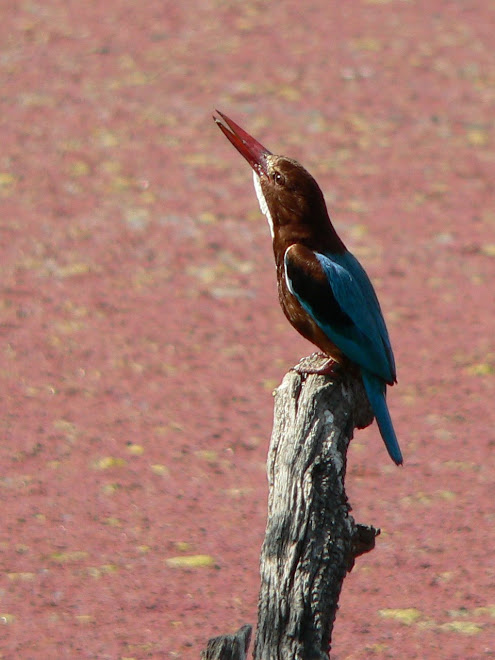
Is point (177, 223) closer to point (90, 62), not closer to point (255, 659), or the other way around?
point (90, 62)

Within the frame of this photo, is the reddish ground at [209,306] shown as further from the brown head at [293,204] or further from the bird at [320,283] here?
the brown head at [293,204]

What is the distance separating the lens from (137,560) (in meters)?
6.04

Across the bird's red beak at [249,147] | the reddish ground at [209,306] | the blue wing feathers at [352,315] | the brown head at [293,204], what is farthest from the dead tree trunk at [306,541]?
the reddish ground at [209,306]

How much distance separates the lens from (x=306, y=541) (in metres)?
3.92

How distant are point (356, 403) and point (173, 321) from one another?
401 cm

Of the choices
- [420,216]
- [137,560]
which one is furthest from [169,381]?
[420,216]

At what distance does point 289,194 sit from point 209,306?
12.5 ft

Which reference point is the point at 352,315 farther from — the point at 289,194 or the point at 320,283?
the point at 289,194

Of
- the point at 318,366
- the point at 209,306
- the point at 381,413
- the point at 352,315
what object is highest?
the point at 209,306

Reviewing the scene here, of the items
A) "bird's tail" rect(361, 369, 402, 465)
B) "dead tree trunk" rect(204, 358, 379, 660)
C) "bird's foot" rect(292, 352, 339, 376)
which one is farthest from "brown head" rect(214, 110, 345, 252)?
A: "dead tree trunk" rect(204, 358, 379, 660)

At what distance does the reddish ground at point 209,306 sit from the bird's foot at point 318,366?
4.55 feet

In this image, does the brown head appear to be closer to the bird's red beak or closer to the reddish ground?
the bird's red beak

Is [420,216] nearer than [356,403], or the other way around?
[356,403]

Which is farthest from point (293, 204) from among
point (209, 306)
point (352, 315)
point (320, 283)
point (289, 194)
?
point (209, 306)
